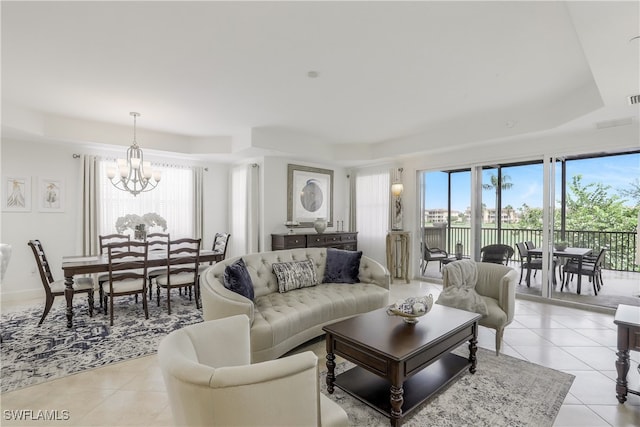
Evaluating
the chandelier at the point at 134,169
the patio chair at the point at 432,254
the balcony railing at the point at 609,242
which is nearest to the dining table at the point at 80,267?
the chandelier at the point at 134,169

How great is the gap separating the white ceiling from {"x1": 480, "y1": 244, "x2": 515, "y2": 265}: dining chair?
1.85 metres

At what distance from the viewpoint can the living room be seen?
2172mm

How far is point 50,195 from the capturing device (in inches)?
189

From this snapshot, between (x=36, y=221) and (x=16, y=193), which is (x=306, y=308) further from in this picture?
(x=16, y=193)

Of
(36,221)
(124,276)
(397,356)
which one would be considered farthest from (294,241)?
(36,221)

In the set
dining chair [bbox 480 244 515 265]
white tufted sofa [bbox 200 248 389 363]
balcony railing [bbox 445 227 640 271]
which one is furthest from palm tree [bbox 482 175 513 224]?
white tufted sofa [bbox 200 248 389 363]

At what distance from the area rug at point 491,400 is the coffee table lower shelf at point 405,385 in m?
0.06

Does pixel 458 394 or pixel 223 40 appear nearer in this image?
pixel 458 394

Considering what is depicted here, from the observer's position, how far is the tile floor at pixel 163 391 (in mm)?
1972

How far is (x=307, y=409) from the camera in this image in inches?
44.6

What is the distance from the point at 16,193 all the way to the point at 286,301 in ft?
15.4

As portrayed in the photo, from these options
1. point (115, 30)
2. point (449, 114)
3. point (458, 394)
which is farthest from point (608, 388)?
point (115, 30)

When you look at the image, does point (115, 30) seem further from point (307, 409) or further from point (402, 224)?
point (402, 224)

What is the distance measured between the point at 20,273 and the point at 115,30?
449cm
